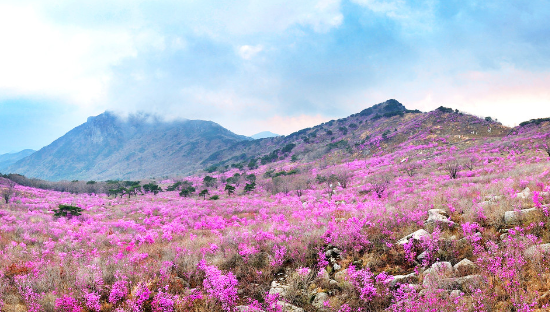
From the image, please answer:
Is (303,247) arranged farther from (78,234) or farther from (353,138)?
(353,138)

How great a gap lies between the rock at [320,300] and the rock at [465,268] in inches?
106

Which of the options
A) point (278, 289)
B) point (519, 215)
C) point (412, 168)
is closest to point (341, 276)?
point (278, 289)

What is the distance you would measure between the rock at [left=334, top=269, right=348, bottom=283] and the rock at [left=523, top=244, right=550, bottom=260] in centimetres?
343

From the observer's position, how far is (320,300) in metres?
5.41

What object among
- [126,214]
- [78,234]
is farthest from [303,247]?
[126,214]

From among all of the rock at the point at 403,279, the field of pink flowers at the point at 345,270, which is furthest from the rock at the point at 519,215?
the rock at the point at 403,279

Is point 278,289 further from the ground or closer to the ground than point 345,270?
closer to the ground

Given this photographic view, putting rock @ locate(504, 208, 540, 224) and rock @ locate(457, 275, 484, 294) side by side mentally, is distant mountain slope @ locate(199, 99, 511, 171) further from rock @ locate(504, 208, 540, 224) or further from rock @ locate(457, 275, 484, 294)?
rock @ locate(457, 275, 484, 294)

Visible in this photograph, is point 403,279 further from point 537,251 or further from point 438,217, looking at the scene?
point 438,217

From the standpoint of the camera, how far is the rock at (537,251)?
14.3 feet

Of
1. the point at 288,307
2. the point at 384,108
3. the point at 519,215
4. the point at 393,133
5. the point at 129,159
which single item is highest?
the point at 384,108

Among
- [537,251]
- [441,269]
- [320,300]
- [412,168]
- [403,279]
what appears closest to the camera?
[537,251]

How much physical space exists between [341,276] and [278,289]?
5.19 feet

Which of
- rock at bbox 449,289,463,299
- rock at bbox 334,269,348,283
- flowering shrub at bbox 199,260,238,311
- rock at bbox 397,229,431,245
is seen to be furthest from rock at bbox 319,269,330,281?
rock at bbox 449,289,463,299
